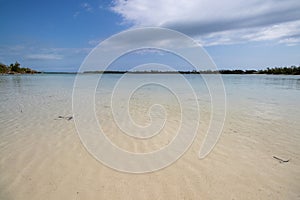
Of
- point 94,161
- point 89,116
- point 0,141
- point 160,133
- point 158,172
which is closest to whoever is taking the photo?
point 158,172

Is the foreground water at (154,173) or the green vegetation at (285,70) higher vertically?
the green vegetation at (285,70)

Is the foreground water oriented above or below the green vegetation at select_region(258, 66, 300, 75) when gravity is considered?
below

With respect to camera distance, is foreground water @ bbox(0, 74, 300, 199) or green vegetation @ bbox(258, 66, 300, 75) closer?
foreground water @ bbox(0, 74, 300, 199)

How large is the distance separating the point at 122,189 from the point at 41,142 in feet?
7.73

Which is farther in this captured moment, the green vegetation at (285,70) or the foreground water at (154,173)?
the green vegetation at (285,70)

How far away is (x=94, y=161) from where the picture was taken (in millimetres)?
3281

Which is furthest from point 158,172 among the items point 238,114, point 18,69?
point 18,69

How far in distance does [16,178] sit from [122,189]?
1503 millimetres

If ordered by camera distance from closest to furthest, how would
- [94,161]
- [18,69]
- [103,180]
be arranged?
[103,180], [94,161], [18,69]

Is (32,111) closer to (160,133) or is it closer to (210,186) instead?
(160,133)

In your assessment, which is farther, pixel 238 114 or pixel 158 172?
pixel 238 114

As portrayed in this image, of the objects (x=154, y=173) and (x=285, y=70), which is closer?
(x=154, y=173)

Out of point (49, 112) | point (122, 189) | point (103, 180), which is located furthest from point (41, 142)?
point (49, 112)

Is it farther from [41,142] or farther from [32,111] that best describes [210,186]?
[32,111]
